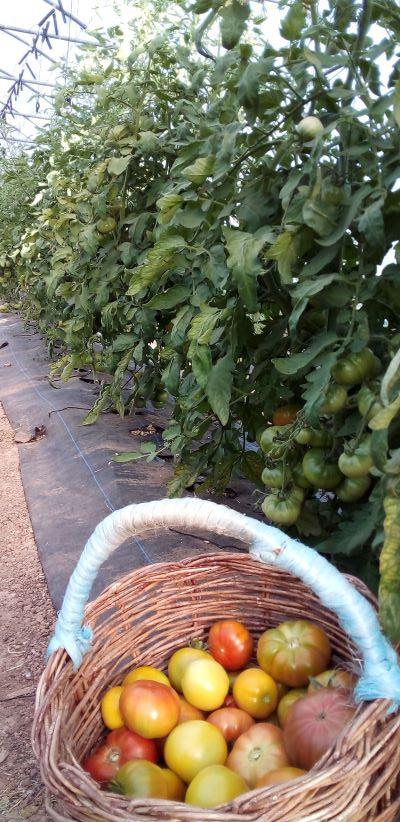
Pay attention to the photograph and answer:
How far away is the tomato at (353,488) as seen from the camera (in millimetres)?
1277

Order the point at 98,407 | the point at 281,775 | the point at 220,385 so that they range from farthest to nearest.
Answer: the point at 98,407 < the point at 220,385 < the point at 281,775

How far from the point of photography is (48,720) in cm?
110

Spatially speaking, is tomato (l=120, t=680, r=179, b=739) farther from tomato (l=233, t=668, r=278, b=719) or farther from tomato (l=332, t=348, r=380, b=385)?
tomato (l=332, t=348, r=380, b=385)

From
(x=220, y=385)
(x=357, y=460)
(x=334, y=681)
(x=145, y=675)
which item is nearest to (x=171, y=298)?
(x=220, y=385)

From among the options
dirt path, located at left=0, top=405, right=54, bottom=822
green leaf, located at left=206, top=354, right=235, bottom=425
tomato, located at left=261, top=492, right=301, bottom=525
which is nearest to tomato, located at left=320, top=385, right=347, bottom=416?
tomato, located at left=261, top=492, right=301, bottom=525

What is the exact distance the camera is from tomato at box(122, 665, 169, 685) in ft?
4.30

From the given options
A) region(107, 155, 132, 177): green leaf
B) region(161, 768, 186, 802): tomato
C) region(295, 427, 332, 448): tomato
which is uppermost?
region(107, 155, 132, 177): green leaf

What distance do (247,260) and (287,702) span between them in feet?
2.51

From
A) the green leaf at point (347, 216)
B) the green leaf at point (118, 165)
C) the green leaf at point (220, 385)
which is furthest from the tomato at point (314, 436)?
the green leaf at point (118, 165)

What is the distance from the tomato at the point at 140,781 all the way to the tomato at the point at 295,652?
27 cm

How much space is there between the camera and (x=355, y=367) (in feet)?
4.00

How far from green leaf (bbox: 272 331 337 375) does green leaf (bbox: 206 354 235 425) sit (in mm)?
250

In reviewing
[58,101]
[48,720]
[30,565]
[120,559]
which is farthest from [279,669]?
[58,101]

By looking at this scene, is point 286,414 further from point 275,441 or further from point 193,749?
point 193,749
